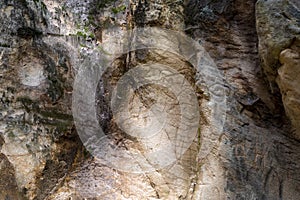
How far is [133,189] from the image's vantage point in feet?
5.73

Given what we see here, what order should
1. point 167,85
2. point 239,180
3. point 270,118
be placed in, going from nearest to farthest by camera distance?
1. point 239,180
2. point 270,118
3. point 167,85

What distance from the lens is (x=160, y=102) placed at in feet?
6.11

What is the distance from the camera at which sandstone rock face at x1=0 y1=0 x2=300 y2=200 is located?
1599 millimetres

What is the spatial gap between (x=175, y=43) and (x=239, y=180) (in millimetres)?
747

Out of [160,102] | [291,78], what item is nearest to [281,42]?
[291,78]

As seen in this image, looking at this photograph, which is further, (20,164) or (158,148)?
(158,148)

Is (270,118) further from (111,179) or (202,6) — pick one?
(111,179)

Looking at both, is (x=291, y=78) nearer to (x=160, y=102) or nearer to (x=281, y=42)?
(x=281, y=42)

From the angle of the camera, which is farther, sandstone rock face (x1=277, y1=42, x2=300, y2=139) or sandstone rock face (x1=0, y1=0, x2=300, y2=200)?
sandstone rock face (x1=0, y1=0, x2=300, y2=200)

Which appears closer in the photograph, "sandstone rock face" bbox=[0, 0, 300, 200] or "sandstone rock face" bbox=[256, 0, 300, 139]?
"sandstone rock face" bbox=[256, 0, 300, 139]

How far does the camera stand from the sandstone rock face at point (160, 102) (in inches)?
62.9

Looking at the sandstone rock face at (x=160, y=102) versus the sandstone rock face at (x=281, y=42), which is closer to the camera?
the sandstone rock face at (x=281, y=42)

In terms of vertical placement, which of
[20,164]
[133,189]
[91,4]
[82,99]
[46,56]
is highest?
[91,4]

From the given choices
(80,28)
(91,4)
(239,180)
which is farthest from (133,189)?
(91,4)
